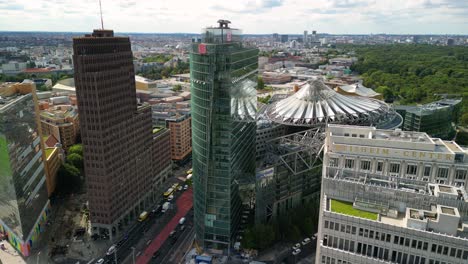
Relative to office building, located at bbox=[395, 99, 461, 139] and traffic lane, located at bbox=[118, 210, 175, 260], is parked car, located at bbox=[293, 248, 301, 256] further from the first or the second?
office building, located at bbox=[395, 99, 461, 139]

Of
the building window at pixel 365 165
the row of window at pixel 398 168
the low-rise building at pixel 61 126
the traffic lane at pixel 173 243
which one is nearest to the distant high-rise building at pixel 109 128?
the traffic lane at pixel 173 243

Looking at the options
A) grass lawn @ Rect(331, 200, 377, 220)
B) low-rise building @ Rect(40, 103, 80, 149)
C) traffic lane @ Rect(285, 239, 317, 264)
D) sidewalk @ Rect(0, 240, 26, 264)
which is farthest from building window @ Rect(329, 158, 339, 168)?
low-rise building @ Rect(40, 103, 80, 149)

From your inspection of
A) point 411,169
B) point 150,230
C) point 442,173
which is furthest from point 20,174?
point 442,173

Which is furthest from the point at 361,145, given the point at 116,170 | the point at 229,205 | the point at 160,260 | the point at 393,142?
the point at 116,170

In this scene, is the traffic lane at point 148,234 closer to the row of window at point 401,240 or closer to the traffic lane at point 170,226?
the traffic lane at point 170,226

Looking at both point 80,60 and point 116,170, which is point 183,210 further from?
point 80,60

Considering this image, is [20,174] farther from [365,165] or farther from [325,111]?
[325,111]
